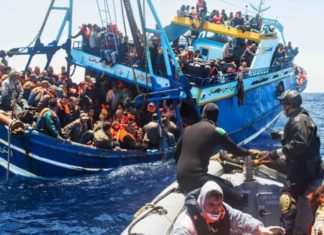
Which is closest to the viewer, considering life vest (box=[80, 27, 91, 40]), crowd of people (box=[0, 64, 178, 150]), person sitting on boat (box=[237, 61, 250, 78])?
crowd of people (box=[0, 64, 178, 150])

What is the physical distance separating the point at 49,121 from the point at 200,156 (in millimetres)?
7756

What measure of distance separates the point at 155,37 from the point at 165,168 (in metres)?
5.69

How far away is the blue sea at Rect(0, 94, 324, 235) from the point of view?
10000mm

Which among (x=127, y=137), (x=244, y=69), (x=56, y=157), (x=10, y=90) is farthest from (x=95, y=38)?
(x=244, y=69)

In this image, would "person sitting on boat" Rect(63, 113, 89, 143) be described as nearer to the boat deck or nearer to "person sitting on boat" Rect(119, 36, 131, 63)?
"person sitting on boat" Rect(119, 36, 131, 63)

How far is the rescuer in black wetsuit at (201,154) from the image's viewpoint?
5.79 metres

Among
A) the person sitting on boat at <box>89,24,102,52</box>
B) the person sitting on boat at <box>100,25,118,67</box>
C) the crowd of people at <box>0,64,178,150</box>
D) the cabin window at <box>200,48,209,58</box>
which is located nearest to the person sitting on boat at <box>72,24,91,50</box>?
the person sitting on boat at <box>89,24,102,52</box>

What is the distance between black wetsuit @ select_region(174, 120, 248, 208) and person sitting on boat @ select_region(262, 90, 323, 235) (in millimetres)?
668

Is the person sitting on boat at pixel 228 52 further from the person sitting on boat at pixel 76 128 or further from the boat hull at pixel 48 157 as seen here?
the person sitting on boat at pixel 76 128

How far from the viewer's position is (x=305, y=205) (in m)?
6.46

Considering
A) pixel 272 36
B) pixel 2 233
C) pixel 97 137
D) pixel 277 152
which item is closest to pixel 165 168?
pixel 97 137

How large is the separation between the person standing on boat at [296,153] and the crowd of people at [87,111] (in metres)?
8.11

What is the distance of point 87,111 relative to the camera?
15750mm

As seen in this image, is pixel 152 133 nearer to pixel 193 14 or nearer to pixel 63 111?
pixel 63 111
